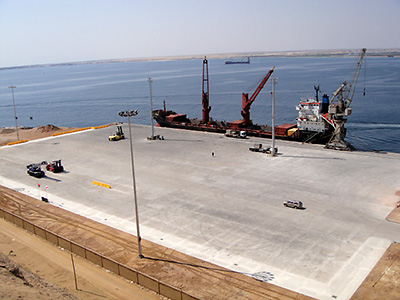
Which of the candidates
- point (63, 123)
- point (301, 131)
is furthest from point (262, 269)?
point (63, 123)

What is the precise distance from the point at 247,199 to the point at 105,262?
19.2 metres

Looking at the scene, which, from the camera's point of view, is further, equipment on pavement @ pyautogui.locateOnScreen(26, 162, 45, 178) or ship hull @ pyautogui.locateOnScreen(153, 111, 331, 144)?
ship hull @ pyautogui.locateOnScreen(153, 111, 331, 144)

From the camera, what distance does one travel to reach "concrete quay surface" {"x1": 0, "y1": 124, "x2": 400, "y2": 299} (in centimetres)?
2986

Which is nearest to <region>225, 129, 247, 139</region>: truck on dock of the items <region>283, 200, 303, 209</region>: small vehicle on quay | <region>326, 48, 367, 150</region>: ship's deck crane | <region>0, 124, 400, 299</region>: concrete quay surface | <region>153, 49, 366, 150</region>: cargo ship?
<region>153, 49, 366, 150</region>: cargo ship

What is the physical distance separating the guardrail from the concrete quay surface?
5707 millimetres

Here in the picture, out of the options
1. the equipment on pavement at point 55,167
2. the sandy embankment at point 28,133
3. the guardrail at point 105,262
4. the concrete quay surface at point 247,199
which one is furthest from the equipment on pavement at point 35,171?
the sandy embankment at point 28,133

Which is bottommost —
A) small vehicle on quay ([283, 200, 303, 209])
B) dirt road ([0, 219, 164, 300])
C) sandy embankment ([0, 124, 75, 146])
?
dirt road ([0, 219, 164, 300])

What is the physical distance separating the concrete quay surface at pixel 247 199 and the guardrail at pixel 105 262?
18.7ft

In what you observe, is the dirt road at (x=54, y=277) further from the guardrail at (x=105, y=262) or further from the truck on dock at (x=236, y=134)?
the truck on dock at (x=236, y=134)

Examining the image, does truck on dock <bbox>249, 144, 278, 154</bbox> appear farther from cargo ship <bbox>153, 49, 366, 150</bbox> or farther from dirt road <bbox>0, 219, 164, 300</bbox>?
dirt road <bbox>0, 219, 164, 300</bbox>

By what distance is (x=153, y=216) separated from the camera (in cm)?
3966

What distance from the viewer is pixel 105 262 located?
97.7 ft

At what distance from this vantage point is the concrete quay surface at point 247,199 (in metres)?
29.9

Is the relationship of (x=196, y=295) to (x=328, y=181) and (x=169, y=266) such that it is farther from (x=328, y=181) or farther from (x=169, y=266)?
(x=328, y=181)
